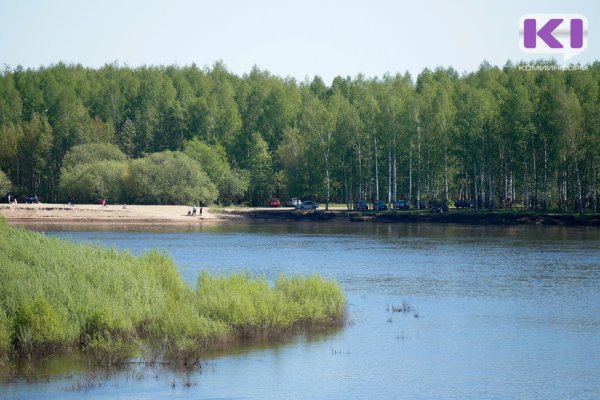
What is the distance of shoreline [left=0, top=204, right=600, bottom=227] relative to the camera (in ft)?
305

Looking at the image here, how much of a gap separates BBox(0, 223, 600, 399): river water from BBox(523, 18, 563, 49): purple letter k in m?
14.0

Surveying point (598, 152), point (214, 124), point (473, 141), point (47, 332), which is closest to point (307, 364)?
point (47, 332)

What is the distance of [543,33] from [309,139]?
46.8 metres

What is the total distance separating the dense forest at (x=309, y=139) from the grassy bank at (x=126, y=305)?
199 ft

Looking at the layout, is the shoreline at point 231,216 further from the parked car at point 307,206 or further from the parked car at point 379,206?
the parked car at point 379,206

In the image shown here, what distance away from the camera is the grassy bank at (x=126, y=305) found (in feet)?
89.7

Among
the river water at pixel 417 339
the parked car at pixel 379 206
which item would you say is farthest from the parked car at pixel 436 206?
the river water at pixel 417 339

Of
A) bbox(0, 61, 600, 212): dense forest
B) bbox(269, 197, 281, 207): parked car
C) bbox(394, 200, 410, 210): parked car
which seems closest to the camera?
bbox(0, 61, 600, 212): dense forest

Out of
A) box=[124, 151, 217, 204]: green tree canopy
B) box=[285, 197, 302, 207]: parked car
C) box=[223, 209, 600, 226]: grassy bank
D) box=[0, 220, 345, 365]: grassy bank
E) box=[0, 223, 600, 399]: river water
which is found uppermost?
box=[124, 151, 217, 204]: green tree canopy

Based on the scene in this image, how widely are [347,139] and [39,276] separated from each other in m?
79.1

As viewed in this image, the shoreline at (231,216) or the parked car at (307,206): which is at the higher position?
the parked car at (307,206)

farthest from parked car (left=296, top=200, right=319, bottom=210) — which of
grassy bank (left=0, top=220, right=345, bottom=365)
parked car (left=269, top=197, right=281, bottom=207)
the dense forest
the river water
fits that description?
grassy bank (left=0, top=220, right=345, bottom=365)

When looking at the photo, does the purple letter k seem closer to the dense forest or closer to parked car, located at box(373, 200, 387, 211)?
the dense forest

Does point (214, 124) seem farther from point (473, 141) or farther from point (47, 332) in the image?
point (47, 332)
